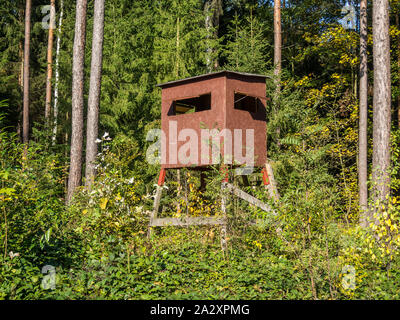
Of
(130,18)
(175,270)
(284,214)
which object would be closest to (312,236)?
(284,214)

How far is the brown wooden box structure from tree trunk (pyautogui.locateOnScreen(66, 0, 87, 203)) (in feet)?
6.70

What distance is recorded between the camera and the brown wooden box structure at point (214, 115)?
9.07m

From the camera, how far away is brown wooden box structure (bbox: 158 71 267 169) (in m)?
9.07

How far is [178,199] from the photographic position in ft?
31.3

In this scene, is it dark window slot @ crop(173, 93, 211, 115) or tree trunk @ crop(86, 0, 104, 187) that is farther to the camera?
dark window slot @ crop(173, 93, 211, 115)

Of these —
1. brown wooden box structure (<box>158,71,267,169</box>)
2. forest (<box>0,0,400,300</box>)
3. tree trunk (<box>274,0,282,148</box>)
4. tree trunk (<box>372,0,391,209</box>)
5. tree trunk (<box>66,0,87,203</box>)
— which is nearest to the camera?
forest (<box>0,0,400,300</box>)

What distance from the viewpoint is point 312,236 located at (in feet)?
18.4

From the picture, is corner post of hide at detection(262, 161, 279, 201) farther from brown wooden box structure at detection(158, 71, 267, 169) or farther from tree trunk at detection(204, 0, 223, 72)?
tree trunk at detection(204, 0, 223, 72)

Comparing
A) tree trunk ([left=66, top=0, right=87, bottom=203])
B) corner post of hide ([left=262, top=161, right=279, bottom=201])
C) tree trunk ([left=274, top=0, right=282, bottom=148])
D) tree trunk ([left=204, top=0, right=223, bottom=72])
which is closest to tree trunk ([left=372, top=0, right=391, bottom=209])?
corner post of hide ([left=262, top=161, right=279, bottom=201])

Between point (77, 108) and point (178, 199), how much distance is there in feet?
11.0

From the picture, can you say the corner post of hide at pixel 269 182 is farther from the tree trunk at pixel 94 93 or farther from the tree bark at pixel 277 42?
the tree bark at pixel 277 42

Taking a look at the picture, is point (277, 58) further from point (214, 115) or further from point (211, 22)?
point (214, 115)

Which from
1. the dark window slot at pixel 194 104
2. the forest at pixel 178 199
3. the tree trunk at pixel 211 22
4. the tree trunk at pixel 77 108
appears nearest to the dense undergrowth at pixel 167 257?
the forest at pixel 178 199
